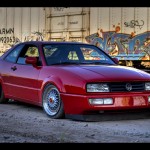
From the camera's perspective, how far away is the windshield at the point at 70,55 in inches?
298

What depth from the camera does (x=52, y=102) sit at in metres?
7.07

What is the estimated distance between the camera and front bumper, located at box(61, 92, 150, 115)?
652 centimetres

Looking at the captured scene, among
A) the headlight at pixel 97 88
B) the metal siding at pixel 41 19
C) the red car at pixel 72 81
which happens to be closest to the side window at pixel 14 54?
the red car at pixel 72 81

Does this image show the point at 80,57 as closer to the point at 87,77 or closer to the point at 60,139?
the point at 87,77

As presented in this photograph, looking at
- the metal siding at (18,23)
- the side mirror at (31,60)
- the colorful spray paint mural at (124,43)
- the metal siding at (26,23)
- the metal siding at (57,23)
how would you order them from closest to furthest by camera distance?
the side mirror at (31,60)
the colorful spray paint mural at (124,43)
the metal siding at (57,23)
the metal siding at (26,23)
the metal siding at (18,23)

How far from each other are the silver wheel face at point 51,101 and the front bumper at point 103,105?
9.4 inches

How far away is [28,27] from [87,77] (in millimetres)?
9300

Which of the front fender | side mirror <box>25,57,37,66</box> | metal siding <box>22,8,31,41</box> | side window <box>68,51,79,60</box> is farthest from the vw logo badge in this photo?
metal siding <box>22,8,31,41</box>

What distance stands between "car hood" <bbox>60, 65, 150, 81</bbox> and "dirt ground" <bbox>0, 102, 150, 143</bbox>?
0.66 meters

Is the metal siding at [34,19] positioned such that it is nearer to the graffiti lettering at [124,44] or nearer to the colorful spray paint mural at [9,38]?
the colorful spray paint mural at [9,38]

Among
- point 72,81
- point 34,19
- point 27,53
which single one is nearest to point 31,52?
point 27,53

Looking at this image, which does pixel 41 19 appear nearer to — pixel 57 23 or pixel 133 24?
pixel 57 23

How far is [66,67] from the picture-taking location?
280 inches
